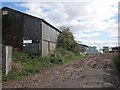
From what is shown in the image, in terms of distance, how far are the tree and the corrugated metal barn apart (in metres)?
8.21

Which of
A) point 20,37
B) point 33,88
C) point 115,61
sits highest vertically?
point 20,37

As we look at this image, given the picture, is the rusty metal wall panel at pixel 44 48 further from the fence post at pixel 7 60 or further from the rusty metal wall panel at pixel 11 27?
the fence post at pixel 7 60

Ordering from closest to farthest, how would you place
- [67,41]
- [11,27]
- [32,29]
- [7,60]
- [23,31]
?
[7,60] < [32,29] < [23,31] < [11,27] < [67,41]

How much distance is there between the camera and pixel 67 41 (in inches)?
1344

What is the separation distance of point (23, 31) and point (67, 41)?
10248 millimetres

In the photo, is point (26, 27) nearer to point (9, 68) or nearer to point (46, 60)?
point (46, 60)

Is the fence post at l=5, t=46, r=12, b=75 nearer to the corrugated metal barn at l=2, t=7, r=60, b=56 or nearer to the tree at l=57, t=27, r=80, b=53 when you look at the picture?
the corrugated metal barn at l=2, t=7, r=60, b=56

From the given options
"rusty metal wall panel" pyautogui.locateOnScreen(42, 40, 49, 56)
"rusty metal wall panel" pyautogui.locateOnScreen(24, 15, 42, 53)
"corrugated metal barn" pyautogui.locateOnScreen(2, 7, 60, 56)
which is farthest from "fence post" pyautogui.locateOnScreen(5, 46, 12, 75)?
"rusty metal wall panel" pyautogui.locateOnScreen(42, 40, 49, 56)

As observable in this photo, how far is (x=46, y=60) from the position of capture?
21.4 m

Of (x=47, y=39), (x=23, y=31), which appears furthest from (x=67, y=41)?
(x=23, y=31)

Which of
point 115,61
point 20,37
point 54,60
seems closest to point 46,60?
point 54,60

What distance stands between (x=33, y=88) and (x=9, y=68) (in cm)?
474

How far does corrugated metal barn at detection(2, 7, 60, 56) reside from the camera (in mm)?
Result: 24391

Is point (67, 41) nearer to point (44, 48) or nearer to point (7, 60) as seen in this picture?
point (44, 48)
